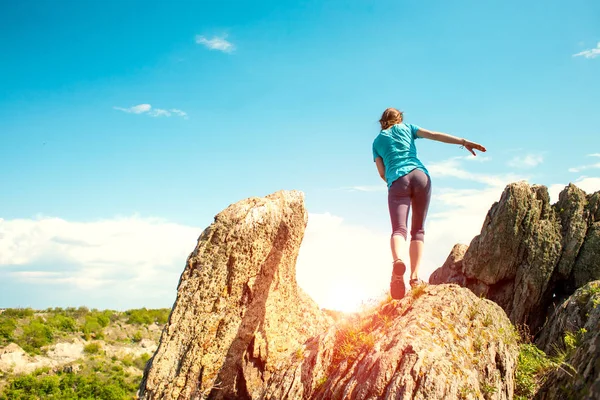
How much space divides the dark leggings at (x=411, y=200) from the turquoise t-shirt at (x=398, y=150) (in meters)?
0.16

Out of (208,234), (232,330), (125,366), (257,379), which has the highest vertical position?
(208,234)

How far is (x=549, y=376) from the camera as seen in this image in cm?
700

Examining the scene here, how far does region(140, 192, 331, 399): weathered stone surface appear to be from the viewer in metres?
7.91

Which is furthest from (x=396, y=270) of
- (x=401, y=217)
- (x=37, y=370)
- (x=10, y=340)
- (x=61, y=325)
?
(x=61, y=325)

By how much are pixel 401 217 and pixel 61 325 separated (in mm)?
73685

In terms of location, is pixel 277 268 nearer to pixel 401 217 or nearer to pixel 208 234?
pixel 208 234

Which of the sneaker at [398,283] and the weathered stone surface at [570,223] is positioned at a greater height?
the weathered stone surface at [570,223]

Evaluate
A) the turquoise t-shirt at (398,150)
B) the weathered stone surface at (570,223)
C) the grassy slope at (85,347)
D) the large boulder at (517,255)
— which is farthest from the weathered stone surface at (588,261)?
the grassy slope at (85,347)

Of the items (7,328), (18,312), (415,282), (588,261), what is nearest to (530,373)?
(415,282)

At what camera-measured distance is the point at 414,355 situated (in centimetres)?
607

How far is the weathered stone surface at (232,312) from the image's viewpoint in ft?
25.9

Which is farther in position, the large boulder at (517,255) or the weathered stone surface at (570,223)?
the weathered stone surface at (570,223)

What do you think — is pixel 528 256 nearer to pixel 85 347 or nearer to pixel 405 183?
pixel 405 183

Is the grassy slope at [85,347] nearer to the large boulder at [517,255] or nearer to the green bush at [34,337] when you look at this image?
the green bush at [34,337]
